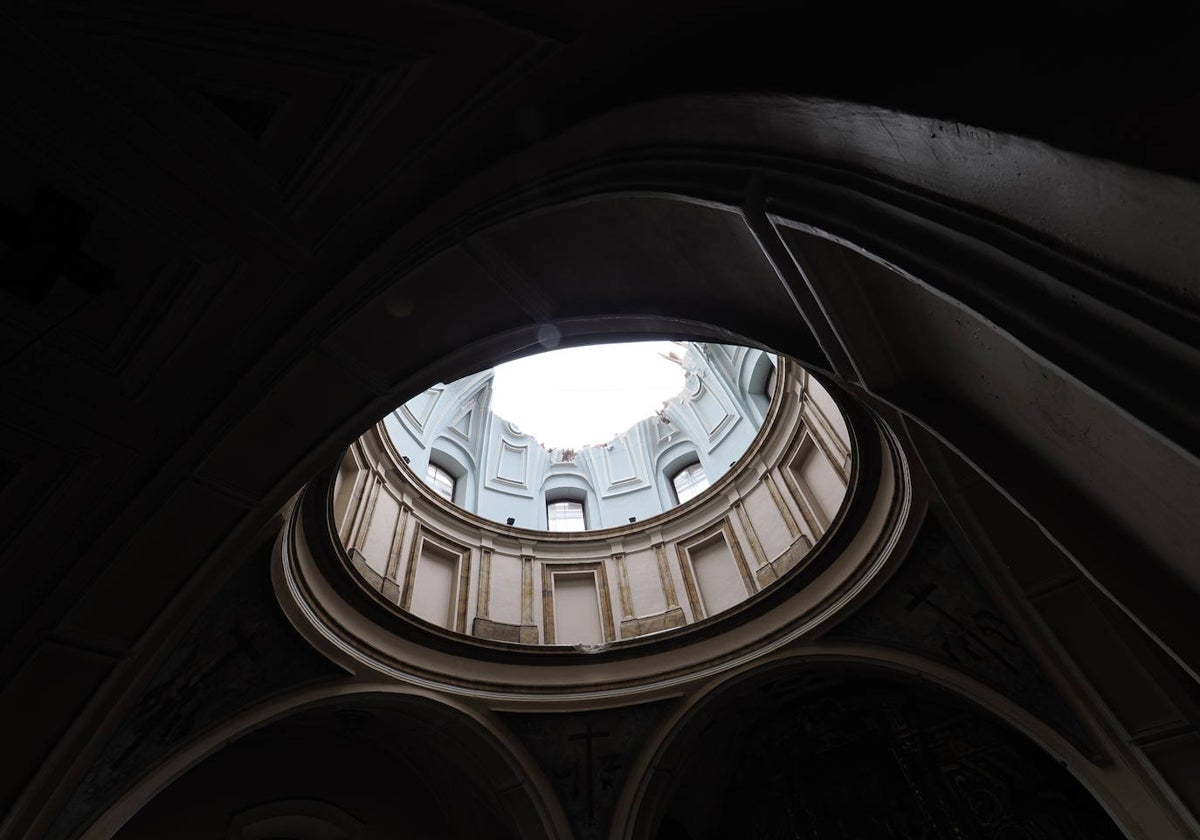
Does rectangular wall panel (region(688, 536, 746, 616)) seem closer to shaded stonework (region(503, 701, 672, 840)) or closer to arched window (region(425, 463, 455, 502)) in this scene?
shaded stonework (region(503, 701, 672, 840))

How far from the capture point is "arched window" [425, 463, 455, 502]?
12156mm

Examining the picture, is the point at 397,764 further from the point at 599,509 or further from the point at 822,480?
the point at 822,480

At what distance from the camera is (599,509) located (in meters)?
13.4

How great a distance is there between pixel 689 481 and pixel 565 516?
284 centimetres

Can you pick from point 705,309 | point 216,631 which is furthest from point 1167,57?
point 216,631

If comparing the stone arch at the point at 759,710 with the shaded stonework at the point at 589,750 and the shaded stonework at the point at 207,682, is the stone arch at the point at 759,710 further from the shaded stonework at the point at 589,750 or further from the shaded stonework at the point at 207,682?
the shaded stonework at the point at 207,682

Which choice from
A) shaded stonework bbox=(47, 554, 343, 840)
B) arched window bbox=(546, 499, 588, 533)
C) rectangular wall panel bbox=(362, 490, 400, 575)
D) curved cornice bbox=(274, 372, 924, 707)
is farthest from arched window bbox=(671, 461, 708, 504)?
shaded stonework bbox=(47, 554, 343, 840)

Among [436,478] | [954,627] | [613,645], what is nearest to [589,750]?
[613,645]

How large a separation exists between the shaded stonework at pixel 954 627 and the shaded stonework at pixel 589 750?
3.25m

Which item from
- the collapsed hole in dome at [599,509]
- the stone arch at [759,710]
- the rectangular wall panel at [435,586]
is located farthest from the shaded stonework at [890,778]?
the rectangular wall panel at [435,586]

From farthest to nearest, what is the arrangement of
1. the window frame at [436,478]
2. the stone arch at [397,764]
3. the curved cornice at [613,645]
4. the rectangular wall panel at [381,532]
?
1. the window frame at [436,478]
2. the rectangular wall panel at [381,532]
3. the stone arch at [397,764]
4. the curved cornice at [613,645]

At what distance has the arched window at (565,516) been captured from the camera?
13.2m

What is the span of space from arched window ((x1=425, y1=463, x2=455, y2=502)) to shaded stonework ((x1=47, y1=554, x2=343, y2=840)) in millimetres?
5400

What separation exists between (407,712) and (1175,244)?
8853 millimetres
